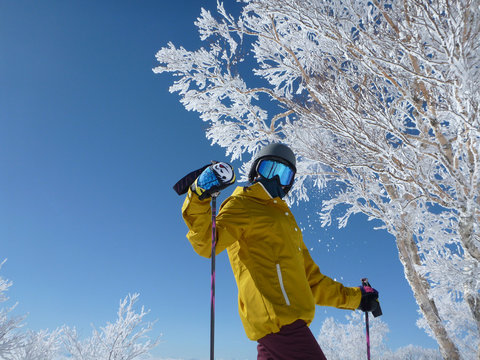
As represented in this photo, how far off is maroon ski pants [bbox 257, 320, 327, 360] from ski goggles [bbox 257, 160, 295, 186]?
1030 millimetres

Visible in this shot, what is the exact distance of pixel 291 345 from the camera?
4.86 feet

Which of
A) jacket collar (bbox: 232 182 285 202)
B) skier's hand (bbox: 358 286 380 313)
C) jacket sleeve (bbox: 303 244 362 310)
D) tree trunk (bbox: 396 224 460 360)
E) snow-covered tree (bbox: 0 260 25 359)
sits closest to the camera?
jacket collar (bbox: 232 182 285 202)

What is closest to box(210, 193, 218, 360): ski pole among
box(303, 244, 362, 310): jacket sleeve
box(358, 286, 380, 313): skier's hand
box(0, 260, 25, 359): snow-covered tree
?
box(303, 244, 362, 310): jacket sleeve

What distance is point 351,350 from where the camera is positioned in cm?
1531

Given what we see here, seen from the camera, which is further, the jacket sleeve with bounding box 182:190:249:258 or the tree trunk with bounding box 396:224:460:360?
the tree trunk with bounding box 396:224:460:360

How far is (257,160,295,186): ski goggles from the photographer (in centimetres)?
228

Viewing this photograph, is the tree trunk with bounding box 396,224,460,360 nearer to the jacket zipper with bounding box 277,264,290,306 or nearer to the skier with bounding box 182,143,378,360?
the skier with bounding box 182,143,378,360

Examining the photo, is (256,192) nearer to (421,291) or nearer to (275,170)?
(275,170)

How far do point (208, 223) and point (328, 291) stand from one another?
103cm

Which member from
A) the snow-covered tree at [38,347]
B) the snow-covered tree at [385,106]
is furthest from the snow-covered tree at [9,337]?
the snow-covered tree at [385,106]

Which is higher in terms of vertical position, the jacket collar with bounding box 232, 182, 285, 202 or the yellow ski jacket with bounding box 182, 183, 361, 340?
the jacket collar with bounding box 232, 182, 285, 202

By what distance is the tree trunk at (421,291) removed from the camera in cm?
550

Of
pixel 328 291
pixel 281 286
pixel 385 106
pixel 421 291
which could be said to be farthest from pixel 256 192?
pixel 421 291

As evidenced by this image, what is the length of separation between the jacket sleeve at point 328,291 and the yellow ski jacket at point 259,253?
36 cm
